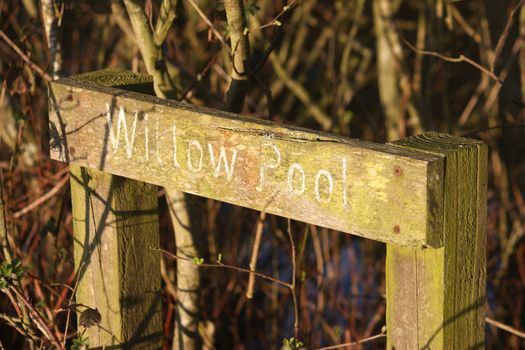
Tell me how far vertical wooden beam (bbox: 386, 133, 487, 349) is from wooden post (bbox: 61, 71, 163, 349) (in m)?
0.81

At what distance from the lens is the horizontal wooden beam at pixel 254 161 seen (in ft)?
5.18

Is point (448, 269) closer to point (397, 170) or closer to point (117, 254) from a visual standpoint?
point (397, 170)

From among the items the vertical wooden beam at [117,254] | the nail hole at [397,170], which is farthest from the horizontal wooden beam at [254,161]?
the vertical wooden beam at [117,254]

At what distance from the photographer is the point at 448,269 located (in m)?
1.62

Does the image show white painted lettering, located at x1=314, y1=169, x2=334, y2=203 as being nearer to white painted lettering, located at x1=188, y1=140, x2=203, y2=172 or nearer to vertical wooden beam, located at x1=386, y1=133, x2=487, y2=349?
vertical wooden beam, located at x1=386, y1=133, x2=487, y2=349

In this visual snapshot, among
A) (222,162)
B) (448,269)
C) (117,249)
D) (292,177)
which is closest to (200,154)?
(222,162)

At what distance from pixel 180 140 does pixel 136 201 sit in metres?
0.37

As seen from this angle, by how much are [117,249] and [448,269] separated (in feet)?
3.12

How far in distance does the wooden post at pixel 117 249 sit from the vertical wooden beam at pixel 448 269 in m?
0.81

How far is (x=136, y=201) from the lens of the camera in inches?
89.2

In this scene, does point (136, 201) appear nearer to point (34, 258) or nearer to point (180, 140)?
point (180, 140)

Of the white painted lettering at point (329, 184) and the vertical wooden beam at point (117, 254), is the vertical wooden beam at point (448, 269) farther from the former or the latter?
the vertical wooden beam at point (117, 254)

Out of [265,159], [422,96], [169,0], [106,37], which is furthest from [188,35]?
[265,159]

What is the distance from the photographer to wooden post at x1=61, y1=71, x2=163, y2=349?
2.25 m
